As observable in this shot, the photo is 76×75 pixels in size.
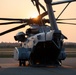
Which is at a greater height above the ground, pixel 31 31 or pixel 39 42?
pixel 31 31

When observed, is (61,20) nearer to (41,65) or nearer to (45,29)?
(45,29)

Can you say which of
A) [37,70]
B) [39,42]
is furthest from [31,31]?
[37,70]

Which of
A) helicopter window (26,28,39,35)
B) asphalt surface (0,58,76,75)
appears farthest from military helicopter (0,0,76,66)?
asphalt surface (0,58,76,75)

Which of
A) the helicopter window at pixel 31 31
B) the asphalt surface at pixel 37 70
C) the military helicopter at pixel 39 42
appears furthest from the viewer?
the helicopter window at pixel 31 31

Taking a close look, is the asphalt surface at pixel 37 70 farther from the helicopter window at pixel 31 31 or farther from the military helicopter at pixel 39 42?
the helicopter window at pixel 31 31

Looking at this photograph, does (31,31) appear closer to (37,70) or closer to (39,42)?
(39,42)

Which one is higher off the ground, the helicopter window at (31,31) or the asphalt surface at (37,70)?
the helicopter window at (31,31)

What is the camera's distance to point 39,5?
28.7m

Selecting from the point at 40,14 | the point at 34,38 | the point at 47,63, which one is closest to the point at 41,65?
the point at 47,63

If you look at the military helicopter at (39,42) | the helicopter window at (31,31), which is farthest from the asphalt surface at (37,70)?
the helicopter window at (31,31)

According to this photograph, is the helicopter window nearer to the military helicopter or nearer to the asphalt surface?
the military helicopter

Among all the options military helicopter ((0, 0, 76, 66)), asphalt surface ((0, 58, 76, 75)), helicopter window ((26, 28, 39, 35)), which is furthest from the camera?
helicopter window ((26, 28, 39, 35))

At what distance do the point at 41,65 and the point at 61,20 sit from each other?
429 centimetres

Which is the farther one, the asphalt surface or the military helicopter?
the military helicopter
